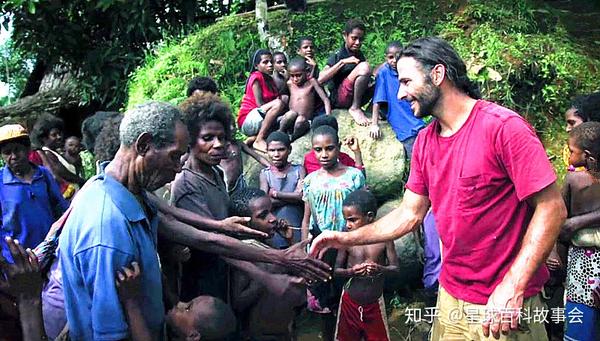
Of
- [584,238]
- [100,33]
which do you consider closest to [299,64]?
[584,238]

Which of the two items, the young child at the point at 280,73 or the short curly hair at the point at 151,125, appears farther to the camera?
the young child at the point at 280,73

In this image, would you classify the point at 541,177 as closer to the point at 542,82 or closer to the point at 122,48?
the point at 542,82

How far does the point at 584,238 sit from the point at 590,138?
606mm

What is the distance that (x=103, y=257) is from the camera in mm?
2572

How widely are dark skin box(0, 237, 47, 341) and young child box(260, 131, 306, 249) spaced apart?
3235mm

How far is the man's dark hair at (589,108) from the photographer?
17.0 feet

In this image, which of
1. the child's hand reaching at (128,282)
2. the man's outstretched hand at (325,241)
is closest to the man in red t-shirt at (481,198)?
the man's outstretched hand at (325,241)

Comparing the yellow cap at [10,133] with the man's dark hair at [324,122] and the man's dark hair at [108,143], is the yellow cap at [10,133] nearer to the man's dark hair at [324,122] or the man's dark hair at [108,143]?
the man's dark hair at [108,143]

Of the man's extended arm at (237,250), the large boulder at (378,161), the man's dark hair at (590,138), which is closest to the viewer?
the man's extended arm at (237,250)

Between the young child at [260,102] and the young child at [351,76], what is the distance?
53 centimetres

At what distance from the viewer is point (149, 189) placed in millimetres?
2904

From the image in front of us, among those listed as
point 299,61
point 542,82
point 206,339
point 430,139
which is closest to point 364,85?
point 299,61

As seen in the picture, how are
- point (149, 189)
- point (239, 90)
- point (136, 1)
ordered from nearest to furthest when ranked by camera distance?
1. point (149, 189)
2. point (239, 90)
3. point (136, 1)

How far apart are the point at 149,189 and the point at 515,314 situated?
5.16 feet
